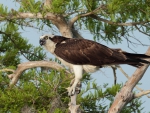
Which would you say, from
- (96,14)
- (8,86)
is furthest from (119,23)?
(8,86)

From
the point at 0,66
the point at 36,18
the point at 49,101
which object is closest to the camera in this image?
the point at 49,101

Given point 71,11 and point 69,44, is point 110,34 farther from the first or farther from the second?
point 69,44

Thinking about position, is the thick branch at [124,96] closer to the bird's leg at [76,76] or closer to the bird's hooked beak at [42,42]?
the bird's leg at [76,76]

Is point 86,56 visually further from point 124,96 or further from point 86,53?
point 124,96

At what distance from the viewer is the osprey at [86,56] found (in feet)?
20.5

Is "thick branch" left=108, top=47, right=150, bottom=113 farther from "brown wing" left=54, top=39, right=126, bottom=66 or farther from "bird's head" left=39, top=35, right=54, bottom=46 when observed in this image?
"bird's head" left=39, top=35, right=54, bottom=46

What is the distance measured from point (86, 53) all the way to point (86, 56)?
0.13 ft

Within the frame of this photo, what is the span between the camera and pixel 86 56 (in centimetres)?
633

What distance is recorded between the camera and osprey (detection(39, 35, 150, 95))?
20.5ft

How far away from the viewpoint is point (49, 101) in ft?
22.8

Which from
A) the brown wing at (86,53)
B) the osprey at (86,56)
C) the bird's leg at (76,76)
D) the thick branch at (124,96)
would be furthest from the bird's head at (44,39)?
the thick branch at (124,96)

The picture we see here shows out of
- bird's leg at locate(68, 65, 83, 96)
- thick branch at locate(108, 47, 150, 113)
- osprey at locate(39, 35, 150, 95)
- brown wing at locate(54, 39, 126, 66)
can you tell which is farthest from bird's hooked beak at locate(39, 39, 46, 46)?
thick branch at locate(108, 47, 150, 113)

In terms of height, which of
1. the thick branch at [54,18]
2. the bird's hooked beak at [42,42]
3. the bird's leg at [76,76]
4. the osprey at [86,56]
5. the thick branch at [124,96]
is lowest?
the thick branch at [124,96]

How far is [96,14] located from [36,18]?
31.0 inches
